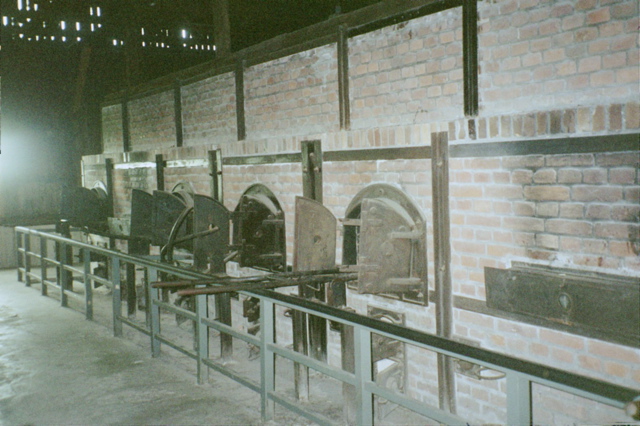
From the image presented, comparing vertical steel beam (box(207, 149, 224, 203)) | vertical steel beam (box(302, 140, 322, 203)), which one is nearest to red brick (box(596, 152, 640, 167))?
vertical steel beam (box(302, 140, 322, 203))

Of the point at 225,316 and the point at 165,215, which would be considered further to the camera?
the point at 165,215

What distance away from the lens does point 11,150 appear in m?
10.7

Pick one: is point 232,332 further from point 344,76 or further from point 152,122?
point 152,122

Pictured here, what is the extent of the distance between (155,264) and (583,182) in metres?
3.43

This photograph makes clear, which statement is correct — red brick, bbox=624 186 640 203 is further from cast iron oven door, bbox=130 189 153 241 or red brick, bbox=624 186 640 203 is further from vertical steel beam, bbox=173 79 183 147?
vertical steel beam, bbox=173 79 183 147

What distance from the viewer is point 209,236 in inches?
185

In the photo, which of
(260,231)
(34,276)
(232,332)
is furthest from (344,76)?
(34,276)

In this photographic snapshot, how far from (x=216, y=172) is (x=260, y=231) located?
1.23 meters

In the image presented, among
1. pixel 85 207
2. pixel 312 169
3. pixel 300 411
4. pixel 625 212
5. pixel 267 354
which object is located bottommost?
pixel 300 411

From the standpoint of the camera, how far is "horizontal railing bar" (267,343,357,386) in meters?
2.79

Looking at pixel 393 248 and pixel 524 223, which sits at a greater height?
pixel 524 223

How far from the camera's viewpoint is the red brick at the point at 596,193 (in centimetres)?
263

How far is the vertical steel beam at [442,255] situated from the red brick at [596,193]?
2.85ft

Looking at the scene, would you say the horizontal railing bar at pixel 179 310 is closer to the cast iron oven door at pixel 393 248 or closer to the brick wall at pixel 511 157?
the brick wall at pixel 511 157
